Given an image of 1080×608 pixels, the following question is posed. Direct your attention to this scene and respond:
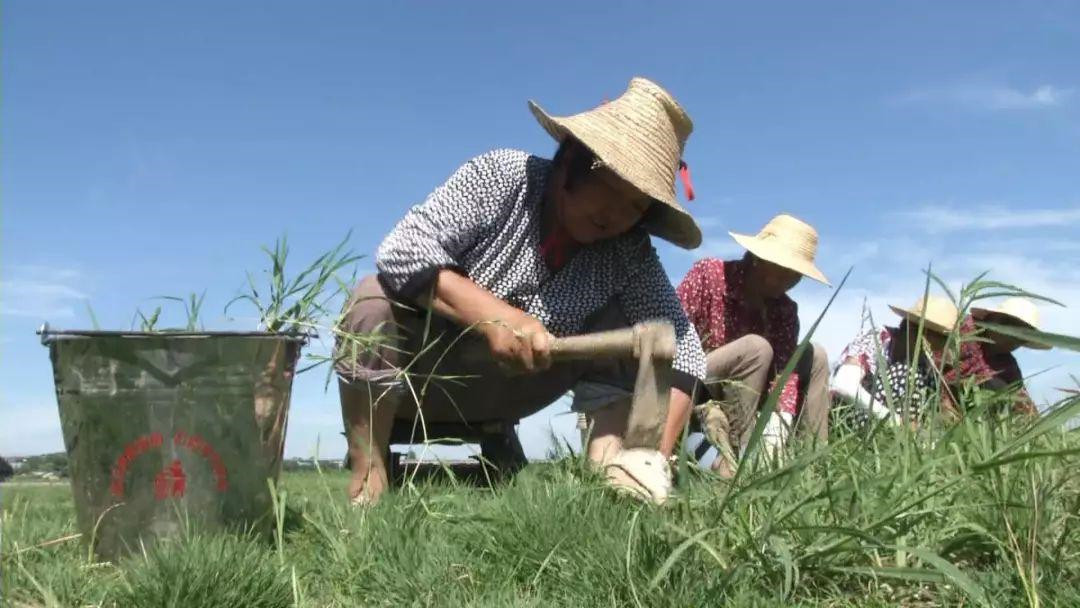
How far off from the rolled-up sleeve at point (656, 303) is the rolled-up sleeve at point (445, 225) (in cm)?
51

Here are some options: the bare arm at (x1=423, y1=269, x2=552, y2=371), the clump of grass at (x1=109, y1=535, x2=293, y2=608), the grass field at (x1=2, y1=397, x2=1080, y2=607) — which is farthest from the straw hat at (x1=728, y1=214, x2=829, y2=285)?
the clump of grass at (x1=109, y1=535, x2=293, y2=608)

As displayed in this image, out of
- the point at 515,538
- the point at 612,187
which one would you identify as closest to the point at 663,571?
the point at 515,538

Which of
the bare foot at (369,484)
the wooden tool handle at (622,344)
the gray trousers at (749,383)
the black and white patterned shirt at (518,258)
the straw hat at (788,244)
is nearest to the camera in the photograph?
the wooden tool handle at (622,344)

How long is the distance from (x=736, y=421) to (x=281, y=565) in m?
1.93

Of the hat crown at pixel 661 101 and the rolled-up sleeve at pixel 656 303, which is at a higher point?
the hat crown at pixel 661 101

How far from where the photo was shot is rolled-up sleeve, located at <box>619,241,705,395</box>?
131 inches

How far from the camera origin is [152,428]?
228 centimetres

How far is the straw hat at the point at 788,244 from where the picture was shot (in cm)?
441

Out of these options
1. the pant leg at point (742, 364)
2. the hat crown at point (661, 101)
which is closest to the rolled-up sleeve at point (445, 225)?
the hat crown at point (661, 101)

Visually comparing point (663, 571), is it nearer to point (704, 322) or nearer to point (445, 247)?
point (445, 247)

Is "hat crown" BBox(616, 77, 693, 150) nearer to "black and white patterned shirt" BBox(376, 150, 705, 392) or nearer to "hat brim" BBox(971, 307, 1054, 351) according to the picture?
"black and white patterned shirt" BBox(376, 150, 705, 392)

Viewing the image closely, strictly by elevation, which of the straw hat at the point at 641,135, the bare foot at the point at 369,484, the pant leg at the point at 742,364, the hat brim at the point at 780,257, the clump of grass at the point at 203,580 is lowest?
the bare foot at the point at 369,484

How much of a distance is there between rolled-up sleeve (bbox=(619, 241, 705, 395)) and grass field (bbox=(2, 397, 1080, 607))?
1046 millimetres

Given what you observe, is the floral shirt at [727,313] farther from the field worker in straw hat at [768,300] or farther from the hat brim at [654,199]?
the hat brim at [654,199]
